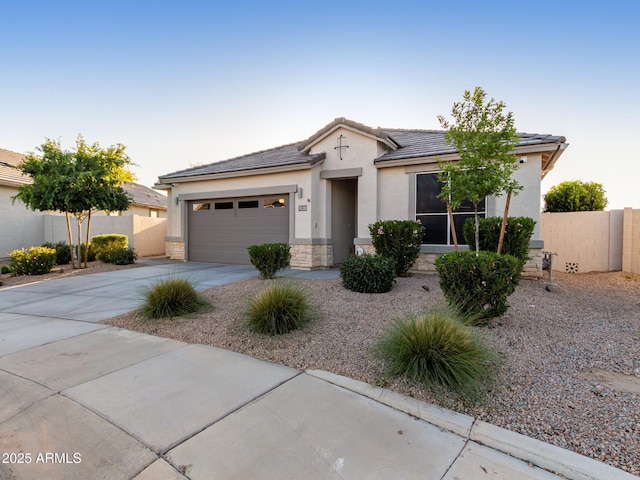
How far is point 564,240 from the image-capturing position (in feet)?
36.8

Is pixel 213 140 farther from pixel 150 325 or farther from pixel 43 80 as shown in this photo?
pixel 150 325

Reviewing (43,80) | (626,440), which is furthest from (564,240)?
(43,80)

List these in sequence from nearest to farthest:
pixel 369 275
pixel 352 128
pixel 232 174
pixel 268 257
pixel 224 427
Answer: pixel 224 427 < pixel 369 275 < pixel 268 257 < pixel 352 128 < pixel 232 174

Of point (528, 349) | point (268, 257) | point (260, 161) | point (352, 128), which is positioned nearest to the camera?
point (528, 349)

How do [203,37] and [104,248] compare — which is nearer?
[203,37]

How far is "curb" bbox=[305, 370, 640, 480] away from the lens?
217 cm

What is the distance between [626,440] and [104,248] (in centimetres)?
1635

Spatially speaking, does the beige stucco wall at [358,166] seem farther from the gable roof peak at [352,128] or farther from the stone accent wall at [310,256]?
the stone accent wall at [310,256]

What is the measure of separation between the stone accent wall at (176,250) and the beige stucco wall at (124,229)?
3.10 metres

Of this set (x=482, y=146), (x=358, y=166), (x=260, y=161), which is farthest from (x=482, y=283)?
(x=260, y=161)

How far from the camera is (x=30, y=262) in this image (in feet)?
35.8

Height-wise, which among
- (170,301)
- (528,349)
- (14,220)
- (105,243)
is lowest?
(528,349)

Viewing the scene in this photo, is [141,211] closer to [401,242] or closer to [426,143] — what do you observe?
[426,143]

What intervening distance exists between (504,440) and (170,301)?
17.1 ft
